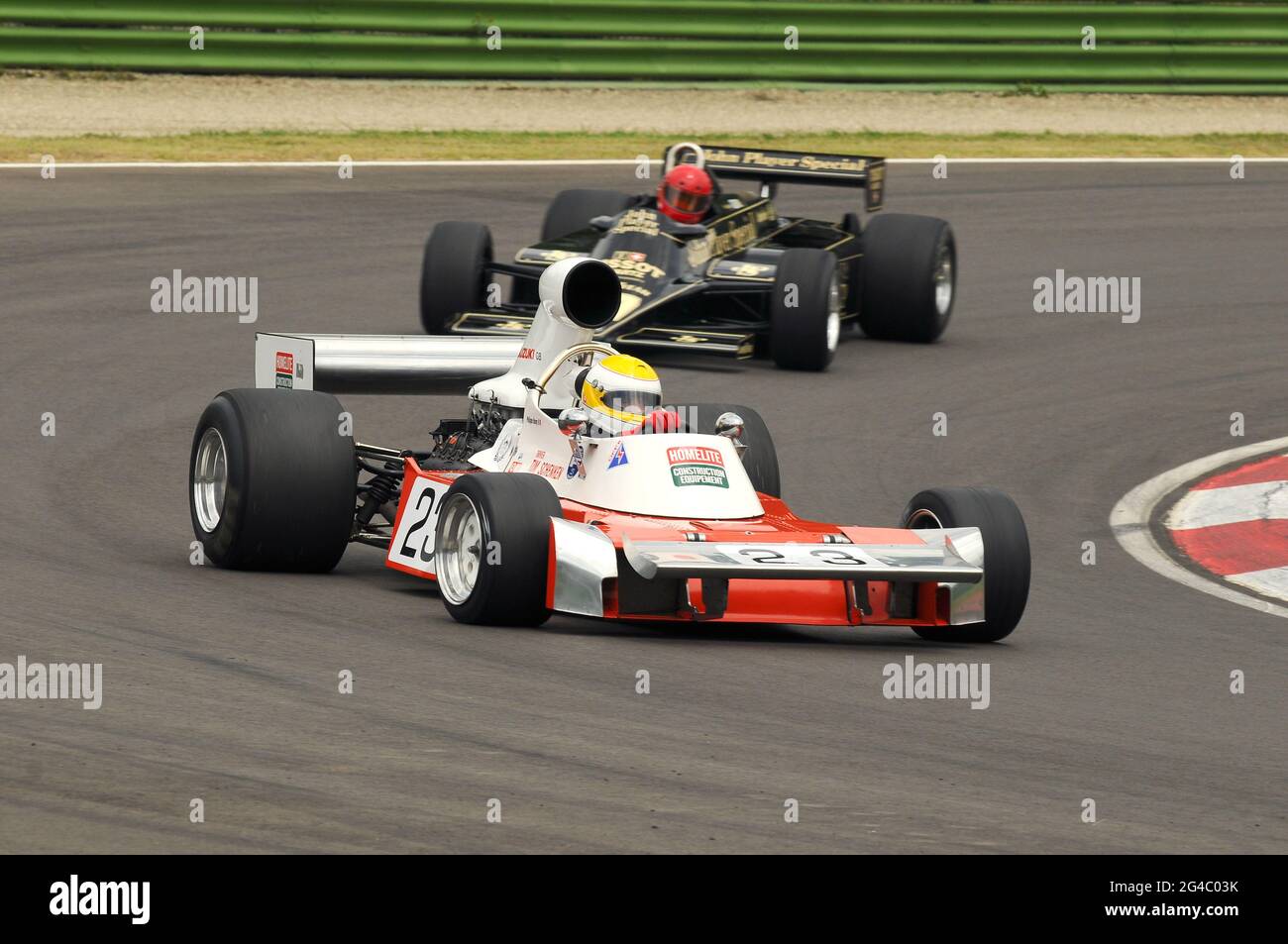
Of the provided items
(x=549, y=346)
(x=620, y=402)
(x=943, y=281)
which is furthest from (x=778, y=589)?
(x=943, y=281)

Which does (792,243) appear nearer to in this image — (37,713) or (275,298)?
(275,298)

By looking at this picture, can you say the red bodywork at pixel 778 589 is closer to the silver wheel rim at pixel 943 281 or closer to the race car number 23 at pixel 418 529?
the race car number 23 at pixel 418 529

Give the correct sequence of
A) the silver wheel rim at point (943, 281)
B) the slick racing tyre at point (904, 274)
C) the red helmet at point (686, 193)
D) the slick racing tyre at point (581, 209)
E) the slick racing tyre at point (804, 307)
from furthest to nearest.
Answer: the slick racing tyre at point (581, 209) → the silver wheel rim at point (943, 281) → the slick racing tyre at point (904, 274) → the red helmet at point (686, 193) → the slick racing tyre at point (804, 307)

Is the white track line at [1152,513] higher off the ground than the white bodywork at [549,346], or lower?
lower

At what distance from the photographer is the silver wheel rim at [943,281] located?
17.8 metres

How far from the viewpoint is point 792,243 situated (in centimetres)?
1747

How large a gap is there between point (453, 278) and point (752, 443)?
6281 millimetres

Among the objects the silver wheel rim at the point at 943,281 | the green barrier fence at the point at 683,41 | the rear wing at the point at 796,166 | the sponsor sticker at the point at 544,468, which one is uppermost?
the green barrier fence at the point at 683,41

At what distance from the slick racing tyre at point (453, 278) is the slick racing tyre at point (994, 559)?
300 inches

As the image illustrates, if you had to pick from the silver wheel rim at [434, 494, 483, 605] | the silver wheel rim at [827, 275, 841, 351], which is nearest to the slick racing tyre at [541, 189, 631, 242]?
the silver wheel rim at [827, 275, 841, 351]

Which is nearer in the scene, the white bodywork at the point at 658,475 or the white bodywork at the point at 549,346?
the white bodywork at the point at 658,475

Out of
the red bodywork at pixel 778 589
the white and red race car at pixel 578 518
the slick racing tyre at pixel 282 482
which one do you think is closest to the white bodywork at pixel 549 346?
the white and red race car at pixel 578 518

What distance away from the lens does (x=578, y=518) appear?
941 cm

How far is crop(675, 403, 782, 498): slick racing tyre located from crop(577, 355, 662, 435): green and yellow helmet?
2.66 feet
